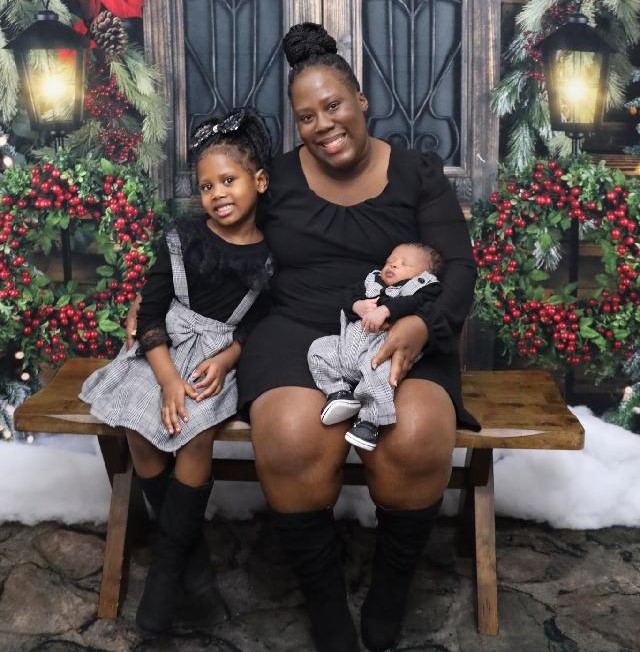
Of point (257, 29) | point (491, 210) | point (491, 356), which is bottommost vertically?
point (491, 356)

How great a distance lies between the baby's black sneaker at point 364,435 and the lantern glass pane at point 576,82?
1.62 m

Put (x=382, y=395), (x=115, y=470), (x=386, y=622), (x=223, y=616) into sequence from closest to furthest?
(x=382, y=395), (x=386, y=622), (x=223, y=616), (x=115, y=470)

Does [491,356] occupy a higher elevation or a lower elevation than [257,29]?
lower

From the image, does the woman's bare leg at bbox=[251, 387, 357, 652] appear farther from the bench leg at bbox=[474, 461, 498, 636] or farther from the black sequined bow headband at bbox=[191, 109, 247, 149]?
the black sequined bow headband at bbox=[191, 109, 247, 149]

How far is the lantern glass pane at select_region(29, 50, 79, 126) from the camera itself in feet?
9.82

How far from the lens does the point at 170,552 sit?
221cm

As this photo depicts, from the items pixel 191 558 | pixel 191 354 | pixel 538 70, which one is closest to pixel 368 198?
pixel 191 354

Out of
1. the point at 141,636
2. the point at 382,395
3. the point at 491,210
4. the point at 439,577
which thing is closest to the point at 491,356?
the point at 491,210

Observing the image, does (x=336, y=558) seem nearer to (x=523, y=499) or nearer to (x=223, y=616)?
(x=223, y=616)

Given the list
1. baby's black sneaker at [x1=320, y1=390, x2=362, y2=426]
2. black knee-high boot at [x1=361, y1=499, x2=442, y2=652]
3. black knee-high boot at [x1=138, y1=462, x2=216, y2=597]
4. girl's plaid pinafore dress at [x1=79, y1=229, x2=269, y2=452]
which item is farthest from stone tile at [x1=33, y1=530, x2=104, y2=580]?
baby's black sneaker at [x1=320, y1=390, x2=362, y2=426]

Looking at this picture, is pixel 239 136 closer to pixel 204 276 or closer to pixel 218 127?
pixel 218 127

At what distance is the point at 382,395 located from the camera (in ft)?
6.66

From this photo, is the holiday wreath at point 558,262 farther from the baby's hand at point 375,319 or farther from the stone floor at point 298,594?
the baby's hand at point 375,319

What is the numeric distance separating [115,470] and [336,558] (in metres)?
0.76
